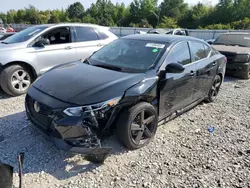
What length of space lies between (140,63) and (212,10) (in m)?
61.8

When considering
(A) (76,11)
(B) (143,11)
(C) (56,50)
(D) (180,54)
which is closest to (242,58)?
(D) (180,54)

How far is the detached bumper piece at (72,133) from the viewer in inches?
103

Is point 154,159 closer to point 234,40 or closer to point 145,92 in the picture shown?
point 145,92

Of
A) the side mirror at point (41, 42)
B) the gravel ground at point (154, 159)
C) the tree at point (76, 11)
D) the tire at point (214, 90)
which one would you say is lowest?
the gravel ground at point (154, 159)

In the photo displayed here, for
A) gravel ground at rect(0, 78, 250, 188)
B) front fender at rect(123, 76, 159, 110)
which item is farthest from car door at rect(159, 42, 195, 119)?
gravel ground at rect(0, 78, 250, 188)

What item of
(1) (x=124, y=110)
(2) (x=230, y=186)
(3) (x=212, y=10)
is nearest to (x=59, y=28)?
(1) (x=124, y=110)

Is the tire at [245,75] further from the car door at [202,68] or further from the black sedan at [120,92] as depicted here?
the black sedan at [120,92]

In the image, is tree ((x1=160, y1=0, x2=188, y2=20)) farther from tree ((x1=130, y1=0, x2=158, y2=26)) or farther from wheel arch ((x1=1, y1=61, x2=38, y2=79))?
wheel arch ((x1=1, y1=61, x2=38, y2=79))

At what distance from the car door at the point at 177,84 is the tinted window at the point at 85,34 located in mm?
3000

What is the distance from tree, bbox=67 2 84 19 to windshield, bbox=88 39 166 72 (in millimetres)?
76379

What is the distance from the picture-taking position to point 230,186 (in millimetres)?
2688

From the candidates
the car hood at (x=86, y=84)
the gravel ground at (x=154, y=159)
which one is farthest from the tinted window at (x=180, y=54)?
the gravel ground at (x=154, y=159)

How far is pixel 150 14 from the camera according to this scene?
65.3 metres

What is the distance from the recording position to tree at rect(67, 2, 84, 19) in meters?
75.4
